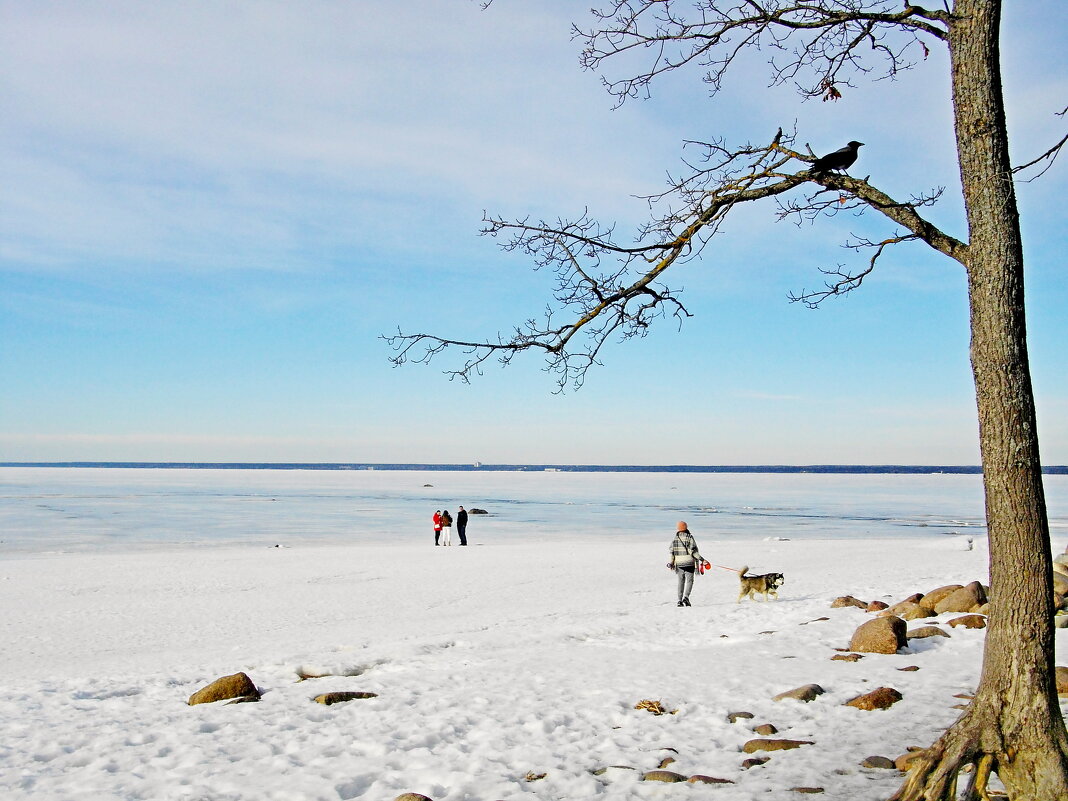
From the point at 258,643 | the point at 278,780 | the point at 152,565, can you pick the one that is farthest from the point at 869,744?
the point at 152,565

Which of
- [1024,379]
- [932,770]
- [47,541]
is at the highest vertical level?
[1024,379]

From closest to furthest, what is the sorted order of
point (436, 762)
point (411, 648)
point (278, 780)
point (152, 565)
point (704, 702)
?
point (278, 780), point (436, 762), point (704, 702), point (411, 648), point (152, 565)

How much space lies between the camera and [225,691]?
9.39 meters

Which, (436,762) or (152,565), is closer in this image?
(436,762)

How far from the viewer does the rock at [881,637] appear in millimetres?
11000

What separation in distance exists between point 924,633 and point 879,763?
584cm

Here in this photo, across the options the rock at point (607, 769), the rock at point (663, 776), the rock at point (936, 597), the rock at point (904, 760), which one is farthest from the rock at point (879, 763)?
the rock at point (936, 597)

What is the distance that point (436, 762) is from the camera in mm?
7109

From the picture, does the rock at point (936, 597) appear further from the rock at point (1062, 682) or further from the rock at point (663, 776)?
the rock at point (663, 776)

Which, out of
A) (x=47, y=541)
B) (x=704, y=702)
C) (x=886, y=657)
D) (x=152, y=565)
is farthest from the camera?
(x=47, y=541)

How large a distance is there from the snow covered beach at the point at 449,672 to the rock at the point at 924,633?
0.51 feet

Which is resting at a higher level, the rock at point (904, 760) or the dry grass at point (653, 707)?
the rock at point (904, 760)

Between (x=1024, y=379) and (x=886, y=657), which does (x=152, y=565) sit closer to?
(x=886, y=657)

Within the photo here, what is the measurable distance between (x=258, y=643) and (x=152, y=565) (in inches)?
516
